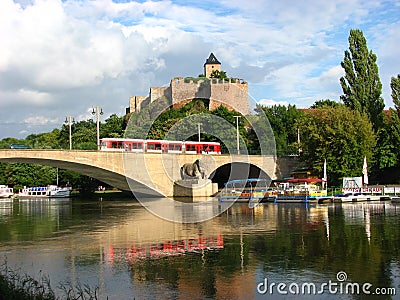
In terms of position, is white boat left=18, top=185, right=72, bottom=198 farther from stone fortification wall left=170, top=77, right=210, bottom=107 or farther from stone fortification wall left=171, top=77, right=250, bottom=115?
stone fortification wall left=171, top=77, right=250, bottom=115

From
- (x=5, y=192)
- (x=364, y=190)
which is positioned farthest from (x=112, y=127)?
(x=364, y=190)

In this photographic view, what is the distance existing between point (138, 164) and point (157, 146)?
5817mm

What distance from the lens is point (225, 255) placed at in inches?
889

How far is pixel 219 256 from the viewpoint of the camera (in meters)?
22.4

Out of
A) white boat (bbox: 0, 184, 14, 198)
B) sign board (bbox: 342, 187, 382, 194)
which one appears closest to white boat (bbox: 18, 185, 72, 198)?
white boat (bbox: 0, 184, 14, 198)

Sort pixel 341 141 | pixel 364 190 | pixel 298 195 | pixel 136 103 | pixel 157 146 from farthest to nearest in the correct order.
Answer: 1. pixel 136 103
2. pixel 157 146
3. pixel 341 141
4. pixel 364 190
5. pixel 298 195

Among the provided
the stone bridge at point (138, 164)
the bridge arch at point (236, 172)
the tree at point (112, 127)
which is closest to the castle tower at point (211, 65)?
the tree at point (112, 127)

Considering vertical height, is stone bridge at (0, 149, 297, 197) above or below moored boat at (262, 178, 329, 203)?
above

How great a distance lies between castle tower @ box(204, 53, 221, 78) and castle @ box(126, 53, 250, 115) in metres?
13.0

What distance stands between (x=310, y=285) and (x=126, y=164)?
46.7 meters

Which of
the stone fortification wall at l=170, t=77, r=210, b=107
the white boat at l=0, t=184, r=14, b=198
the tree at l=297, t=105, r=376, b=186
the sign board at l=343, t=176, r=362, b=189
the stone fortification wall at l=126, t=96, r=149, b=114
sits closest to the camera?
the sign board at l=343, t=176, r=362, b=189

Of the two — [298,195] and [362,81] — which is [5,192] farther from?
[362,81]

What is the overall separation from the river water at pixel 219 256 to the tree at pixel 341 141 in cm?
2352

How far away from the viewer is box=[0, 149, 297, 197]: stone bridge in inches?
2229
